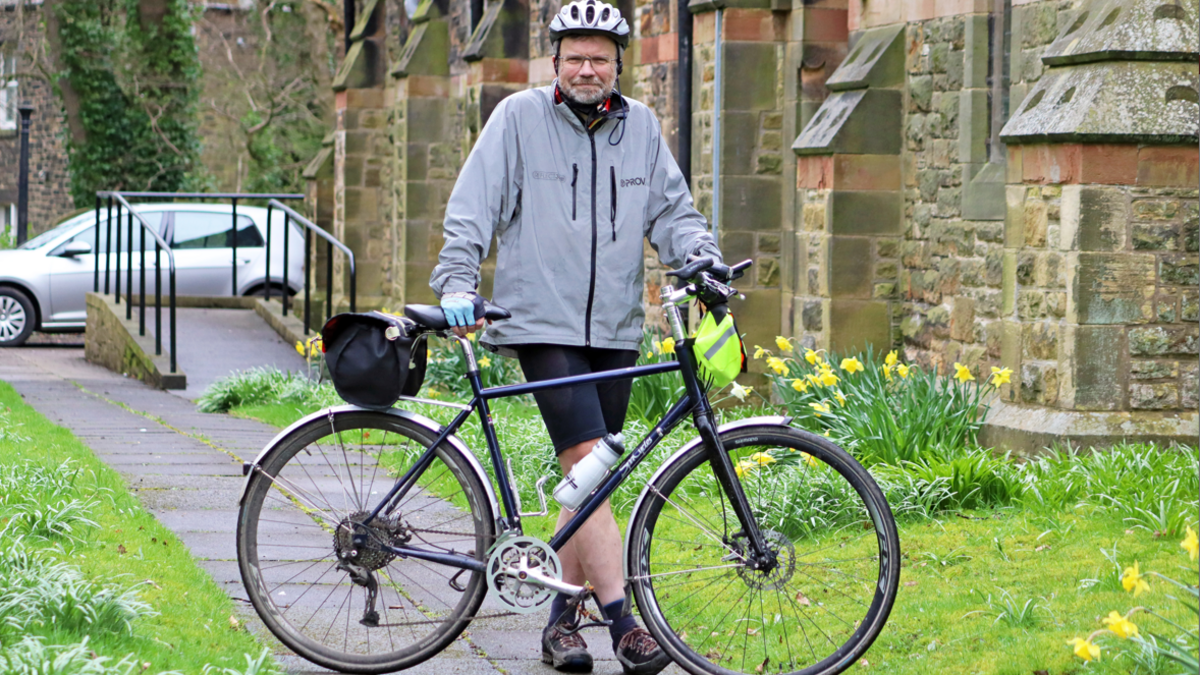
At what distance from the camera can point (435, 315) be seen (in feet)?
13.3

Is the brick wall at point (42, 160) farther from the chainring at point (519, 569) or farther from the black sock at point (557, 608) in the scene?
the chainring at point (519, 569)

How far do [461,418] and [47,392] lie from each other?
9093 millimetres

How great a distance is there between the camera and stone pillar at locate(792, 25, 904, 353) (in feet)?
32.6

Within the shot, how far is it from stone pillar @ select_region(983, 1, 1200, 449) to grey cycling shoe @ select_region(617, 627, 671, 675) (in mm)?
3718

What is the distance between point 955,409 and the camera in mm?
7516

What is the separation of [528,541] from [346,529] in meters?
0.51

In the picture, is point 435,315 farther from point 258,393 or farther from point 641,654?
point 258,393

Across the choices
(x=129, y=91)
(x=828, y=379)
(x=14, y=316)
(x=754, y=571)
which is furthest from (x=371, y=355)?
(x=129, y=91)

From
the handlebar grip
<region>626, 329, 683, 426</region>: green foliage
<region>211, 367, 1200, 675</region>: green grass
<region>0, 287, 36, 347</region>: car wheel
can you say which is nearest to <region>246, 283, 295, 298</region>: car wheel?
<region>0, 287, 36, 347</region>: car wheel

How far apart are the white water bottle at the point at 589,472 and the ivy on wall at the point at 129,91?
80.2 feet

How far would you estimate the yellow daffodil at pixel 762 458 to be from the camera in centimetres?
421

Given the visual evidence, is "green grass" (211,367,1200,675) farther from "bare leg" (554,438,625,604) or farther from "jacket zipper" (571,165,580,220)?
"jacket zipper" (571,165,580,220)

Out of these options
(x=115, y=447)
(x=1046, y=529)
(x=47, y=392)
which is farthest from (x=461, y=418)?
(x=47, y=392)

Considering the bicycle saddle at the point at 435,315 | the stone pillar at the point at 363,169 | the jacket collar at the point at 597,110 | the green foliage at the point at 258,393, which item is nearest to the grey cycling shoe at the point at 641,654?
the bicycle saddle at the point at 435,315
